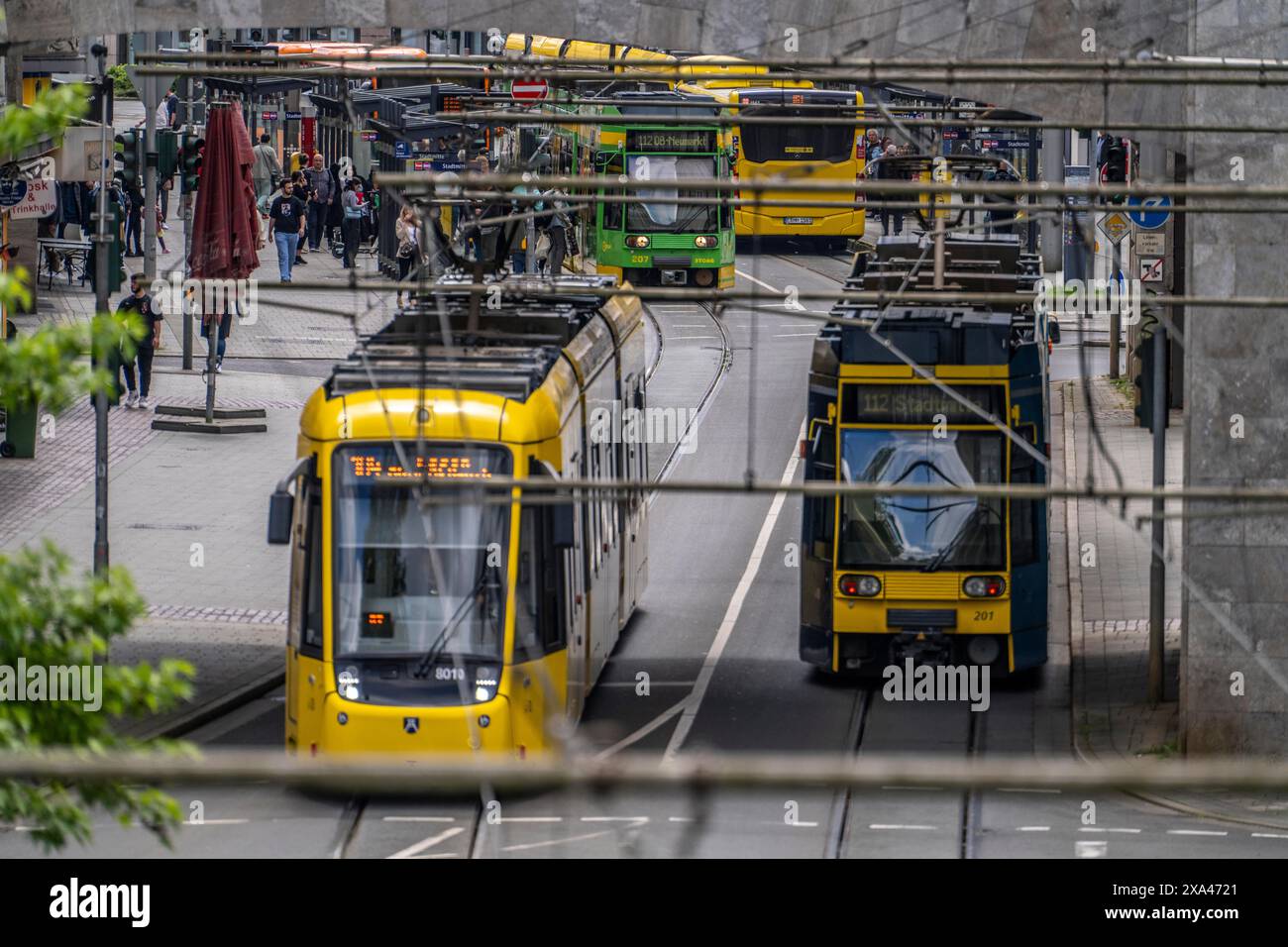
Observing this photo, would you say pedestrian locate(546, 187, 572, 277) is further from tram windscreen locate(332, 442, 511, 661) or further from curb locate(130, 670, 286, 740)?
tram windscreen locate(332, 442, 511, 661)

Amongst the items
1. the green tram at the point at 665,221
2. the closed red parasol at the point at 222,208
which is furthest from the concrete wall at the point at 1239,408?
the green tram at the point at 665,221

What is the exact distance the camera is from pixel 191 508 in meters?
26.2

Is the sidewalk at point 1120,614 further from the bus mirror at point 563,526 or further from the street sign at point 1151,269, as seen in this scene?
the bus mirror at point 563,526

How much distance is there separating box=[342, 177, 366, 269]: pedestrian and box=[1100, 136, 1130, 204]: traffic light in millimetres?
12638

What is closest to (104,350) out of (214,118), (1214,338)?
(1214,338)

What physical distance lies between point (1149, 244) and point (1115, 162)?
4.67 ft

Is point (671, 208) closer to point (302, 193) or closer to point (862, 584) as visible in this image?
point (302, 193)

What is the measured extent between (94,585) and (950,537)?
11308 mm

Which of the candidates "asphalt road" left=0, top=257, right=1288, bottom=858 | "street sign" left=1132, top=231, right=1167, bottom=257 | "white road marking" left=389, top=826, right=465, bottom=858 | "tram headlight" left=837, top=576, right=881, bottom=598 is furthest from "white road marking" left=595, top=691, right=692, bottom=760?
"street sign" left=1132, top=231, right=1167, bottom=257

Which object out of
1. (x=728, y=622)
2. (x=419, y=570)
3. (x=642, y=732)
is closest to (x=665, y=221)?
(x=728, y=622)

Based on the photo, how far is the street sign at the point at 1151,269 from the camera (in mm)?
29281

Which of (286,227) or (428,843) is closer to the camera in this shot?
(428,843)

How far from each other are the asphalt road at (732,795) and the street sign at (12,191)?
8.45 metres

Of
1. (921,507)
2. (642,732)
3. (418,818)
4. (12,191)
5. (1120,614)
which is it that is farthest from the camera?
(12,191)
